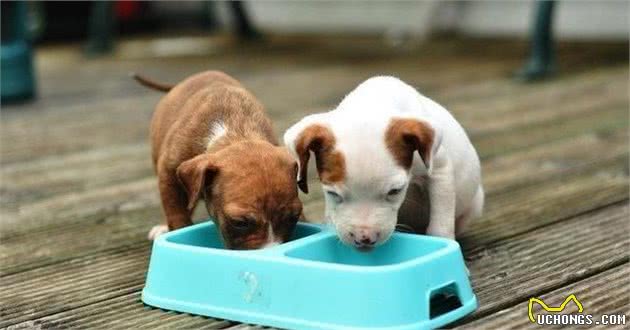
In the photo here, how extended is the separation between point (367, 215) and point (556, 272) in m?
0.58

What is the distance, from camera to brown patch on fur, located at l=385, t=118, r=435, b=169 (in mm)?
2174

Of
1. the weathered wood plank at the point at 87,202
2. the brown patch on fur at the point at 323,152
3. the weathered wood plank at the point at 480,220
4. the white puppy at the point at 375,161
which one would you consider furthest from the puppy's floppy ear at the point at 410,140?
the weathered wood plank at the point at 87,202

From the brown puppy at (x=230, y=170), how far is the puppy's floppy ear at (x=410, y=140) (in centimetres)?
29

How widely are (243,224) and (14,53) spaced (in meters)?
3.43

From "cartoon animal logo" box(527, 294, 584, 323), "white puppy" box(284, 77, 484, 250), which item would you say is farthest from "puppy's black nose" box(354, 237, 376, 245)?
"cartoon animal logo" box(527, 294, 584, 323)

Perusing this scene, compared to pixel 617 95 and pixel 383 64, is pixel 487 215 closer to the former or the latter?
pixel 617 95

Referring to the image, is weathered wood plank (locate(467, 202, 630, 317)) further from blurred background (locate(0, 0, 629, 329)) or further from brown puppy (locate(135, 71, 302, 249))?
brown puppy (locate(135, 71, 302, 249))

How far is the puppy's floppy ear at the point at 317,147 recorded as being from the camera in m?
2.16

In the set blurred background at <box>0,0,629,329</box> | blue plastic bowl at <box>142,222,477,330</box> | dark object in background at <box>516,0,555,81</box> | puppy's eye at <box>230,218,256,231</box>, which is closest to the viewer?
blue plastic bowl at <box>142,222,477,330</box>

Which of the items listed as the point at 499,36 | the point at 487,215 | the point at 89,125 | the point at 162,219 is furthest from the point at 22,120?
the point at 499,36

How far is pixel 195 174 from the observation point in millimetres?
2369

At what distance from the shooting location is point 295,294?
6.89ft

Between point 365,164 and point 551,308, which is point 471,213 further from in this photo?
→ point 365,164

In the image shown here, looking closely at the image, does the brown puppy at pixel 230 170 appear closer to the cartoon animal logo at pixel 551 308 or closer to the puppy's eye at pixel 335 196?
the puppy's eye at pixel 335 196
